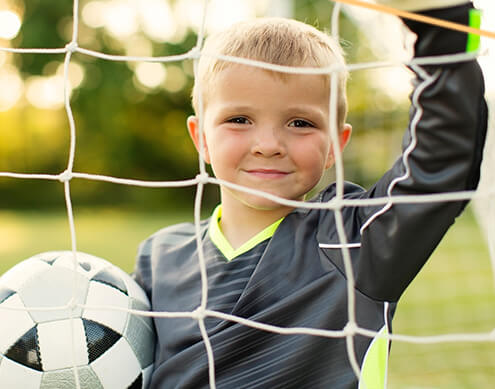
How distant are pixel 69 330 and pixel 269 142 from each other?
19.9 inches

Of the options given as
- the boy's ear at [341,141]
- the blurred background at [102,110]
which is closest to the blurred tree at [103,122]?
the blurred background at [102,110]

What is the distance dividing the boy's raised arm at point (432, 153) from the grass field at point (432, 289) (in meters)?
1.20

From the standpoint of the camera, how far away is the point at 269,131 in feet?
3.61

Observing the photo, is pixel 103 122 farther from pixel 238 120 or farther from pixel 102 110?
pixel 238 120

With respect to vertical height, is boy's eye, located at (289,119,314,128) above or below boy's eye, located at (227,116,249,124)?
above

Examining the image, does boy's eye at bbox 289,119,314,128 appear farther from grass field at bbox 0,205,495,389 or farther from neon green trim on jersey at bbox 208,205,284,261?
grass field at bbox 0,205,495,389

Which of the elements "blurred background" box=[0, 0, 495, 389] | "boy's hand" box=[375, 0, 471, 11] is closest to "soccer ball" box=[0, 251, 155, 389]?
"boy's hand" box=[375, 0, 471, 11]

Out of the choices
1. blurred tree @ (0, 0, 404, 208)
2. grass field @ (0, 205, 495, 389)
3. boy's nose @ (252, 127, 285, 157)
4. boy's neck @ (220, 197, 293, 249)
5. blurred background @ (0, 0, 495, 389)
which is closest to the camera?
boy's nose @ (252, 127, 285, 157)

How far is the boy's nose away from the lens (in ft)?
3.58

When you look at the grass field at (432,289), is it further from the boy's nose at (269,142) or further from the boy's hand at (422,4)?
the boy's hand at (422,4)

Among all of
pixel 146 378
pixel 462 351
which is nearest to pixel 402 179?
pixel 146 378

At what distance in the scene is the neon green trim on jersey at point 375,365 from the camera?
1055mm

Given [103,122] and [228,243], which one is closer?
[228,243]

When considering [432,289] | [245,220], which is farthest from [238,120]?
[432,289]
